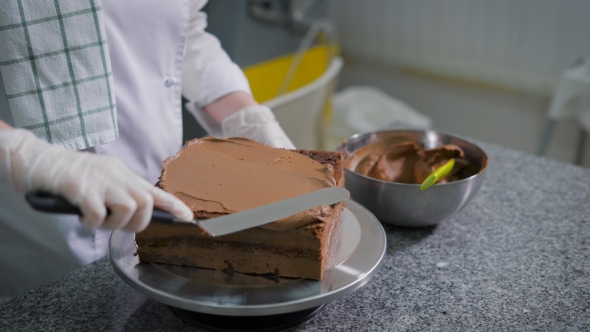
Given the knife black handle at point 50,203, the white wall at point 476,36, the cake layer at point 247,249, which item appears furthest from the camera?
the white wall at point 476,36

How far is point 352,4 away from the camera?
3.06 metres

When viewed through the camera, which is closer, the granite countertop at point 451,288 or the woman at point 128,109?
the granite countertop at point 451,288

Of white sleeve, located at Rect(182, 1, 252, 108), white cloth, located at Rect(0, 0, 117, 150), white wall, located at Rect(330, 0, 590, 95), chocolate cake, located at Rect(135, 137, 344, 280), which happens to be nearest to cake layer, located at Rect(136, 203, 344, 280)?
chocolate cake, located at Rect(135, 137, 344, 280)

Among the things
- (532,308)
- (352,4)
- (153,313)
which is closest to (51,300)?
(153,313)

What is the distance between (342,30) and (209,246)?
2644 mm

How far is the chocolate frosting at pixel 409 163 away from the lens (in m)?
1.04

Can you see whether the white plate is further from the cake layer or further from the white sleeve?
the white sleeve

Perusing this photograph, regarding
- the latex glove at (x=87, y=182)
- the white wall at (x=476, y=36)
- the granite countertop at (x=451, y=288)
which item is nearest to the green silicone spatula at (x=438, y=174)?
the granite countertop at (x=451, y=288)

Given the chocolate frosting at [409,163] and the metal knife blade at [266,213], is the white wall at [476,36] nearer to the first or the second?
the chocolate frosting at [409,163]

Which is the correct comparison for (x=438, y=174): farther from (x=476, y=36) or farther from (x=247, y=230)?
(x=476, y=36)

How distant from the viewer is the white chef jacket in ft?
3.50

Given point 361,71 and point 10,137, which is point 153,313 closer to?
point 10,137

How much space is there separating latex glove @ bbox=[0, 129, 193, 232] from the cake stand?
0.10 m

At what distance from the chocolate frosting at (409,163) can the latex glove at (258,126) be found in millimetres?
163
